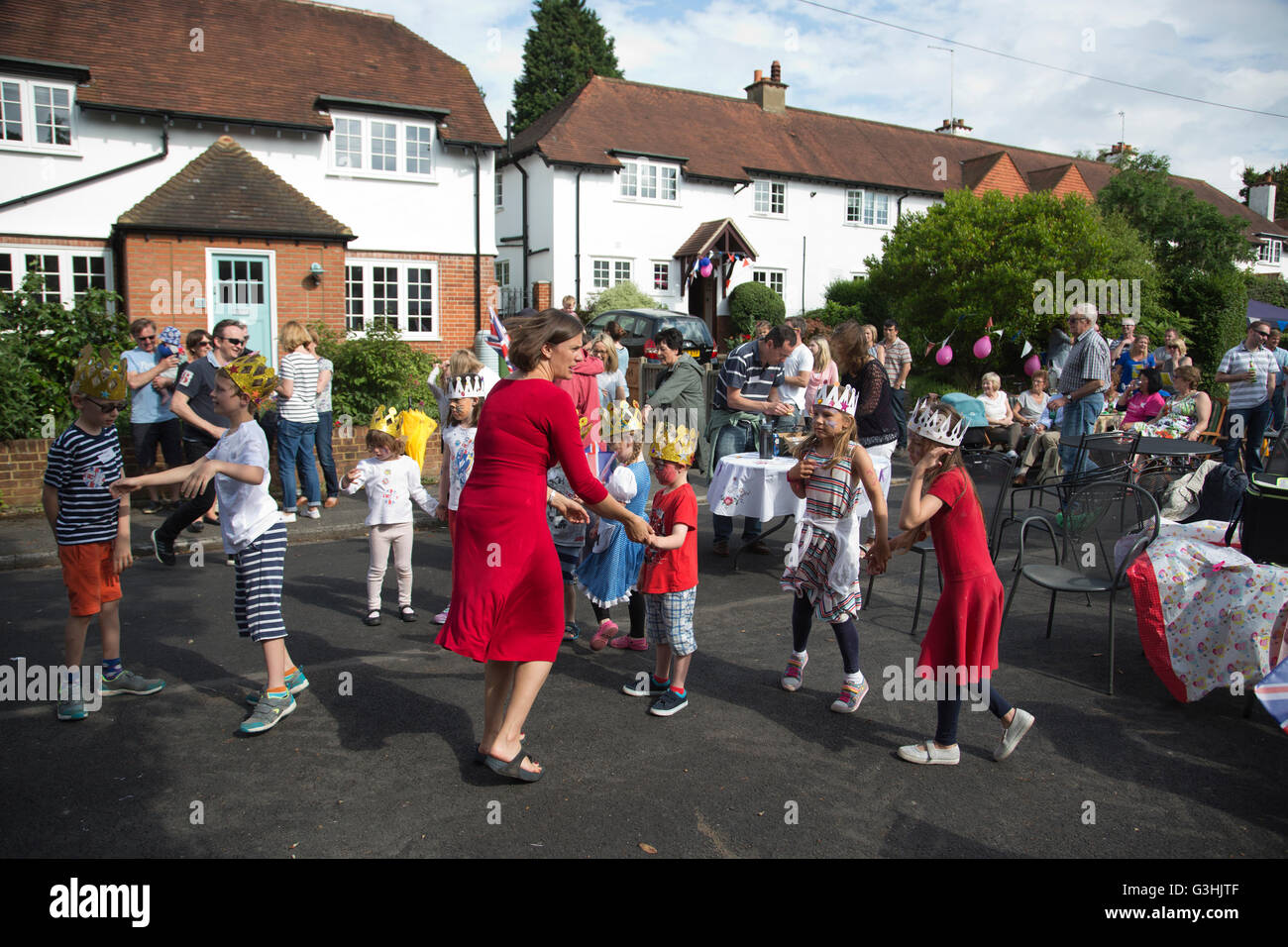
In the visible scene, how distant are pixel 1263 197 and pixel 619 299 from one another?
172 feet

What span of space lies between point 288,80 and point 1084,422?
1847cm

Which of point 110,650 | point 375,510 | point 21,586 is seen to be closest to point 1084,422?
point 375,510

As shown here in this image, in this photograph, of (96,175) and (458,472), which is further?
(96,175)

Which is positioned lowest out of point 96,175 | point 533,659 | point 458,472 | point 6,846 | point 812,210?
point 6,846

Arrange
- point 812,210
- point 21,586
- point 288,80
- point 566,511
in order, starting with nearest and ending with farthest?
point 566,511 < point 21,586 < point 288,80 < point 812,210

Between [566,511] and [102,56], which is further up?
[102,56]

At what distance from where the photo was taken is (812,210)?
3269 cm

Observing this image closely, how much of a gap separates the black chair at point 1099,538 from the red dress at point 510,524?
315 cm

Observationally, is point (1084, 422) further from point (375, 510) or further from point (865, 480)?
point (375, 510)

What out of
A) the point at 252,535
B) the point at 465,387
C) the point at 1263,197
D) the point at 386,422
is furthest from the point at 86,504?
the point at 1263,197

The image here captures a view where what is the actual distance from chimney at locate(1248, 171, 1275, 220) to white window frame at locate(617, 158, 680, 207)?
4565 cm

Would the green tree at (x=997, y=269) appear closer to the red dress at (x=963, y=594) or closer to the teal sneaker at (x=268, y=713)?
the red dress at (x=963, y=594)

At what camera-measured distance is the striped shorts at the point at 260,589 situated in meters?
4.66

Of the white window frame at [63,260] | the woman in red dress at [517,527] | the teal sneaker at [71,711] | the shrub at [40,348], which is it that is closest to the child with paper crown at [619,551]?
the woman in red dress at [517,527]
